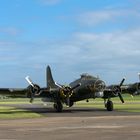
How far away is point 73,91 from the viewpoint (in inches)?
2014

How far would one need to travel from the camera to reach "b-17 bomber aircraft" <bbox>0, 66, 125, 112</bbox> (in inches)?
1951

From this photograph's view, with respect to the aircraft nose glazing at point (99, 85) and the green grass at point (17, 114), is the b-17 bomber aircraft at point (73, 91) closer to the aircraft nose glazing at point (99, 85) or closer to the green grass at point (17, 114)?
the aircraft nose glazing at point (99, 85)

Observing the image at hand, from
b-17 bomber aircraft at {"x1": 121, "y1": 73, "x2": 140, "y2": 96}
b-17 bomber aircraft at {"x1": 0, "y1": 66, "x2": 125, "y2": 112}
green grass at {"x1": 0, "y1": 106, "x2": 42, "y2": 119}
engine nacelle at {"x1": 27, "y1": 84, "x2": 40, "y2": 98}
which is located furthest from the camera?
b-17 bomber aircraft at {"x1": 121, "y1": 73, "x2": 140, "y2": 96}

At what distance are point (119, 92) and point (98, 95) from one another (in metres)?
3.02

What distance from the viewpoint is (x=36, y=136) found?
20891 mm

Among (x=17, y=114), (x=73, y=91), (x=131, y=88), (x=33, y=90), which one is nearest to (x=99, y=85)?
(x=73, y=91)

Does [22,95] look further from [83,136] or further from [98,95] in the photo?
[83,136]

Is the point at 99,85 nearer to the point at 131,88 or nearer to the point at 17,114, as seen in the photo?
the point at 131,88

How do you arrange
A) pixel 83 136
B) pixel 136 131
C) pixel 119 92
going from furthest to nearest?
1. pixel 119 92
2. pixel 136 131
3. pixel 83 136

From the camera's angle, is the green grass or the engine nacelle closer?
the green grass

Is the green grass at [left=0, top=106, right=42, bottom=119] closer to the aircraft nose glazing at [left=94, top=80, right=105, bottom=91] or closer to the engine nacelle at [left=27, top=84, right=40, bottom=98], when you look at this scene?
the engine nacelle at [left=27, top=84, right=40, bottom=98]

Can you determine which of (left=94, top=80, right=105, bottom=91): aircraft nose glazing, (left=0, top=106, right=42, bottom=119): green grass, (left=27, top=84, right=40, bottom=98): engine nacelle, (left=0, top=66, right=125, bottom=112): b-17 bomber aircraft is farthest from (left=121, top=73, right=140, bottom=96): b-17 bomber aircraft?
(left=0, top=106, right=42, bottom=119): green grass


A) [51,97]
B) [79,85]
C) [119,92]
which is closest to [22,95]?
[51,97]

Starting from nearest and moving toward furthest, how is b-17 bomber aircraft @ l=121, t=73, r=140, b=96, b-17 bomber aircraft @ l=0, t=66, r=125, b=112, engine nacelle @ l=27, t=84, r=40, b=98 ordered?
engine nacelle @ l=27, t=84, r=40, b=98
b-17 bomber aircraft @ l=0, t=66, r=125, b=112
b-17 bomber aircraft @ l=121, t=73, r=140, b=96
